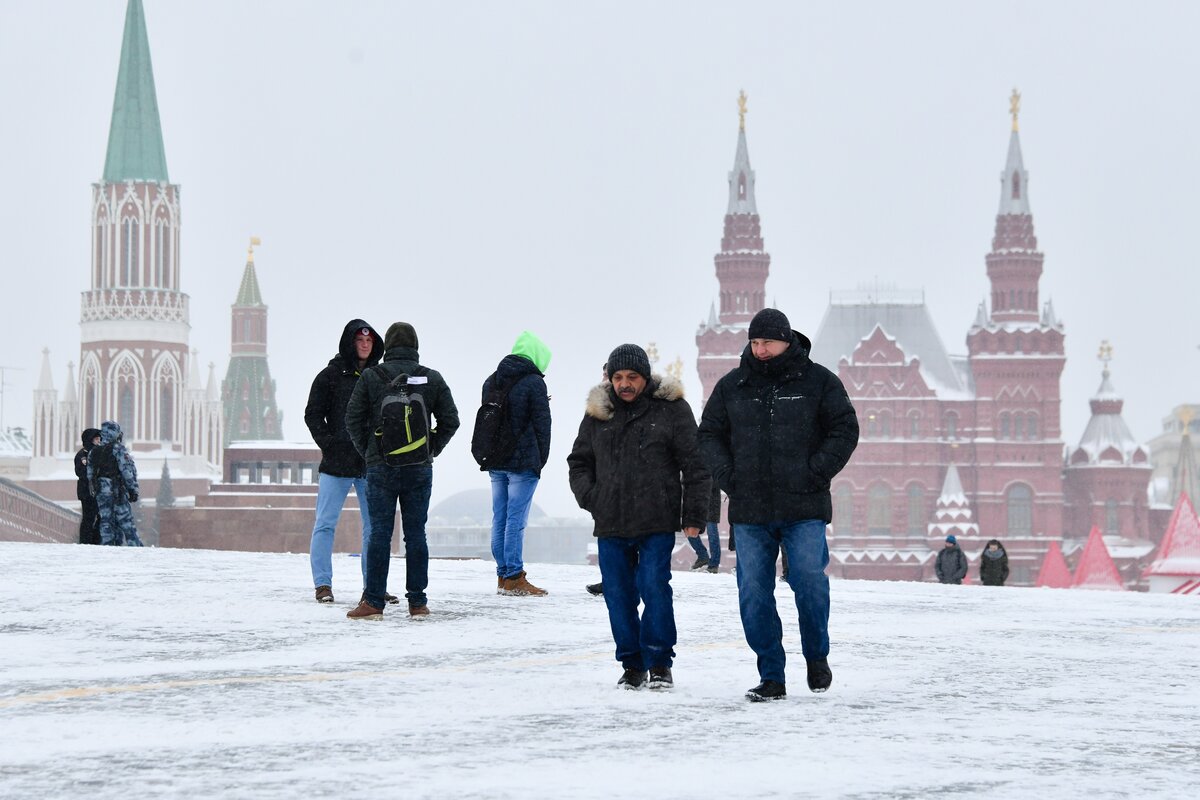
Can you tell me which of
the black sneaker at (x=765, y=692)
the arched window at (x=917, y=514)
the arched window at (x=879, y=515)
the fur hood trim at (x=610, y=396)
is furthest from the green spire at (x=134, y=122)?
the black sneaker at (x=765, y=692)

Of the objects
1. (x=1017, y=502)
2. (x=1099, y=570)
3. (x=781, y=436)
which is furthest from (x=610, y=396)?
(x=1017, y=502)

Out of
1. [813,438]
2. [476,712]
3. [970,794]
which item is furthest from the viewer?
[813,438]

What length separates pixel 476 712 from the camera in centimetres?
636

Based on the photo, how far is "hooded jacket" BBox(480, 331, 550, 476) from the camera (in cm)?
1038

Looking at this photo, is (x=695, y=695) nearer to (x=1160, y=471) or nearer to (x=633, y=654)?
(x=633, y=654)

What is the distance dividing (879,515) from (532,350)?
8866 centimetres

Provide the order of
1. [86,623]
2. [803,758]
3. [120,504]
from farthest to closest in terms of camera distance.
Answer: [120,504] < [86,623] < [803,758]

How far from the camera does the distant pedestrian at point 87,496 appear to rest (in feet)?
55.0

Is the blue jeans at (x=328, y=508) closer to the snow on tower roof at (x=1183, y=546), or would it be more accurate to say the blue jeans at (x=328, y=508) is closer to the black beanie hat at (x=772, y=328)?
the black beanie hat at (x=772, y=328)

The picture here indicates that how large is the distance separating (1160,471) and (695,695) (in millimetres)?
178092

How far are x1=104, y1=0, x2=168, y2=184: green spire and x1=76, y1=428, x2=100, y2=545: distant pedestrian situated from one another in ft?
277

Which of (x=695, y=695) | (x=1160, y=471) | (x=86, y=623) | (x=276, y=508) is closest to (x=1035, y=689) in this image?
(x=695, y=695)

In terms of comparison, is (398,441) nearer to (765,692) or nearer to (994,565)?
(765,692)

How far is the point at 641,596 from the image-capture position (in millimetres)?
7301
